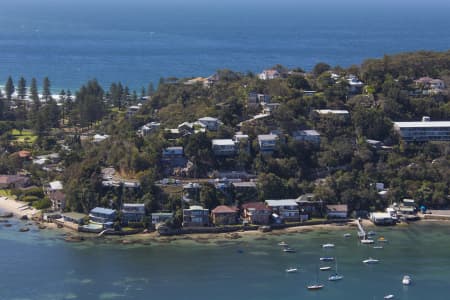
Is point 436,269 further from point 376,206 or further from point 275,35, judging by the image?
point 275,35

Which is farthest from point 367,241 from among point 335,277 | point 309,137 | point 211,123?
Result: point 211,123

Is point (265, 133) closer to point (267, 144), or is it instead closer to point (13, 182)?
point (267, 144)

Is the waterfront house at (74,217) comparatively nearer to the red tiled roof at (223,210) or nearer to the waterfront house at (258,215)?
the red tiled roof at (223,210)

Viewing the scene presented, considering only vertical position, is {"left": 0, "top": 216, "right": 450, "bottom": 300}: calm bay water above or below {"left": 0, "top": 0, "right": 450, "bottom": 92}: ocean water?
below

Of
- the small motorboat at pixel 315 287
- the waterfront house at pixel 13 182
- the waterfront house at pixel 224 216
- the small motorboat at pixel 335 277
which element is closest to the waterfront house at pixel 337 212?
the waterfront house at pixel 224 216

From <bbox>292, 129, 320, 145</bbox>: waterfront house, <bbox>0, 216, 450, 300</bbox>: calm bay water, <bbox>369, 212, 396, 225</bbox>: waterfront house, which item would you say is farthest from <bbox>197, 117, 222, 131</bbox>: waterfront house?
<bbox>369, 212, 396, 225</bbox>: waterfront house

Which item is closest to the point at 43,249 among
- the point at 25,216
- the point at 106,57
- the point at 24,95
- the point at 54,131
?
the point at 25,216

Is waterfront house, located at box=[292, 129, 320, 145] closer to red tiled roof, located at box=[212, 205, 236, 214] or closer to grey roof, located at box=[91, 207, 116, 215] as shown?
red tiled roof, located at box=[212, 205, 236, 214]
